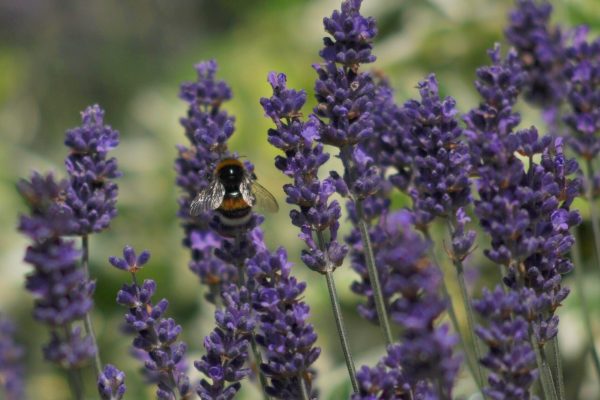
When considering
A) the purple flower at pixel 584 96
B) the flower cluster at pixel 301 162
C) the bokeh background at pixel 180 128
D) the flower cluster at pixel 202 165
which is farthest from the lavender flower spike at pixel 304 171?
the bokeh background at pixel 180 128

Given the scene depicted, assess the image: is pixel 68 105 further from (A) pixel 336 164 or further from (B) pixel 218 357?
(B) pixel 218 357

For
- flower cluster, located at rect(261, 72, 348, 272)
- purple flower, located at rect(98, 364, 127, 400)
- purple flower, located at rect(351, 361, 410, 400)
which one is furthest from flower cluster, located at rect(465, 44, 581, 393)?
purple flower, located at rect(98, 364, 127, 400)

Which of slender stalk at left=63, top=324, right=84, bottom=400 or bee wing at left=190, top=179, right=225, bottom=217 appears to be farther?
bee wing at left=190, top=179, right=225, bottom=217

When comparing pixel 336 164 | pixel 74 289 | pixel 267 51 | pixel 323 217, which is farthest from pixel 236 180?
pixel 267 51

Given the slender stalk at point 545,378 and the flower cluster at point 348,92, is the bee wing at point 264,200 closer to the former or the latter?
the flower cluster at point 348,92

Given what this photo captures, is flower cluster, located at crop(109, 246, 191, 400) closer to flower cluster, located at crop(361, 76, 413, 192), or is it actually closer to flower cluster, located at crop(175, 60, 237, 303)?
flower cluster, located at crop(175, 60, 237, 303)

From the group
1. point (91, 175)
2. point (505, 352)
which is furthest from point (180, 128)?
point (505, 352)

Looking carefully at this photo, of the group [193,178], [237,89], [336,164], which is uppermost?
[237,89]
